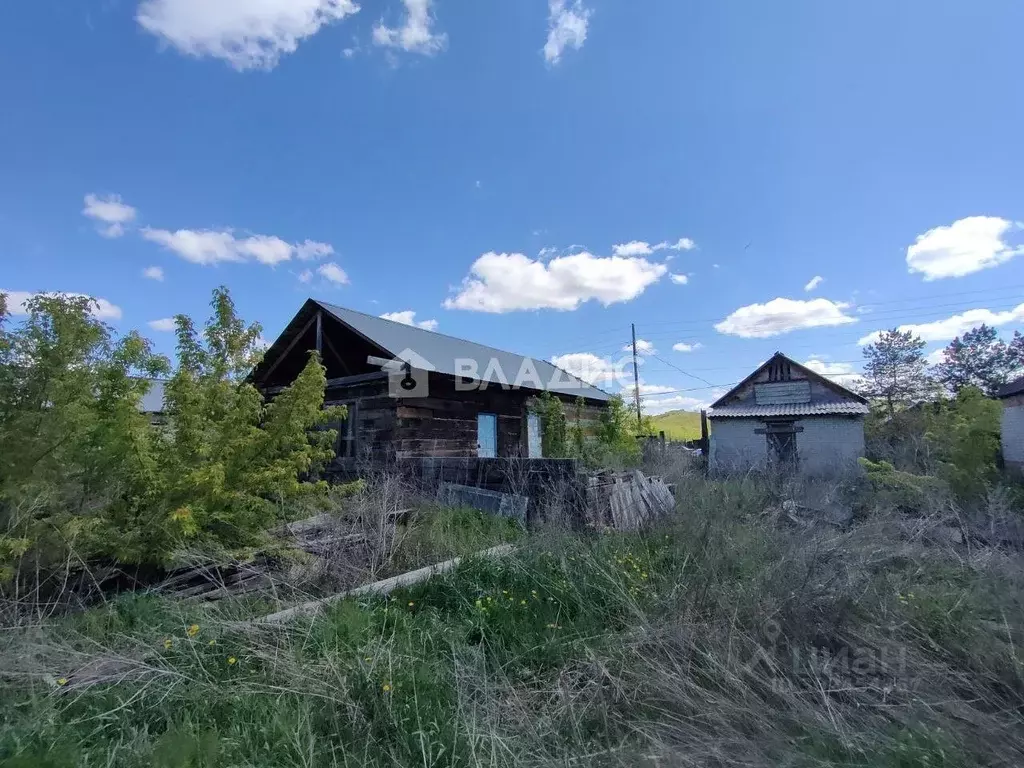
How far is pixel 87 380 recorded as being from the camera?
4426mm

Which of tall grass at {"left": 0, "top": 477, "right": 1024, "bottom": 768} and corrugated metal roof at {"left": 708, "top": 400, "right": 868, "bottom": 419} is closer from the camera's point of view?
tall grass at {"left": 0, "top": 477, "right": 1024, "bottom": 768}

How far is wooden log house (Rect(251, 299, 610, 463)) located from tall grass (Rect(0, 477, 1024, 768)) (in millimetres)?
6045

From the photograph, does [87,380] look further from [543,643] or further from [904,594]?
[904,594]

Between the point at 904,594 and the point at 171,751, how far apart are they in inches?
185

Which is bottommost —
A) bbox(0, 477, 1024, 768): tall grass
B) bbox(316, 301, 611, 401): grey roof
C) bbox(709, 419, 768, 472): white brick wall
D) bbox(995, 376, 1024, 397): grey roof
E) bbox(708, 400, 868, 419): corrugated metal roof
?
bbox(0, 477, 1024, 768): tall grass

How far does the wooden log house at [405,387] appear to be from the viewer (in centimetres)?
995

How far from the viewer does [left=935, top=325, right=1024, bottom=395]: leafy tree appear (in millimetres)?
27656

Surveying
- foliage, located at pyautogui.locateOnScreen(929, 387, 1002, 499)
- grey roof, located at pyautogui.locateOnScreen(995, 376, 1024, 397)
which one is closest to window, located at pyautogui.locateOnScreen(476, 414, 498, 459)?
foliage, located at pyautogui.locateOnScreen(929, 387, 1002, 499)

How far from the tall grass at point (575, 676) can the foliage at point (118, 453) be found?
728 millimetres

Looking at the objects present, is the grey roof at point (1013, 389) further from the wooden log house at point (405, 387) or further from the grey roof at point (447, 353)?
the wooden log house at point (405, 387)

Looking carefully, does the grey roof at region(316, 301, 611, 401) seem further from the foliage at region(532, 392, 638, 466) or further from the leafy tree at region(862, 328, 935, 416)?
the leafy tree at region(862, 328, 935, 416)

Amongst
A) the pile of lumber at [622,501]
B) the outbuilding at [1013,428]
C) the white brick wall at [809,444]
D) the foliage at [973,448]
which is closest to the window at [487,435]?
the pile of lumber at [622,501]

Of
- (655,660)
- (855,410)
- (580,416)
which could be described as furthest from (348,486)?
(855,410)

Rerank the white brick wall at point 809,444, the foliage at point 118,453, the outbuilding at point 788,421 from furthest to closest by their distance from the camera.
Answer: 1. the outbuilding at point 788,421
2. the white brick wall at point 809,444
3. the foliage at point 118,453
